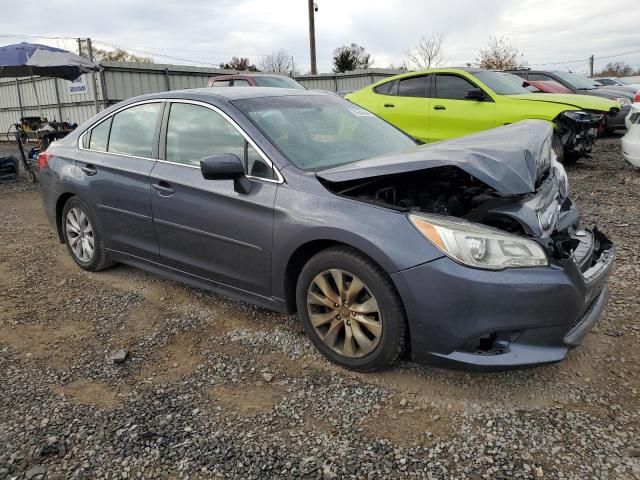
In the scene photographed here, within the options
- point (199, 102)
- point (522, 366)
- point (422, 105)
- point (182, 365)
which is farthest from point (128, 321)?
point (422, 105)

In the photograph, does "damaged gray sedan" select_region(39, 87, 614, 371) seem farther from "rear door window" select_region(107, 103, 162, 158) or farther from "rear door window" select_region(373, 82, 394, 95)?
"rear door window" select_region(373, 82, 394, 95)

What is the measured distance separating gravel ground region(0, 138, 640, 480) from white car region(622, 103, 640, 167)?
3.99 m

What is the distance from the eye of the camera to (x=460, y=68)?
8.57m

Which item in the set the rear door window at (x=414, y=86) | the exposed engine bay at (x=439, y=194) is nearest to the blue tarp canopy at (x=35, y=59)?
the rear door window at (x=414, y=86)

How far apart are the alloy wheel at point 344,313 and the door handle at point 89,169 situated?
2.33 meters

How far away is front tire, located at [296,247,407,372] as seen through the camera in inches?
106

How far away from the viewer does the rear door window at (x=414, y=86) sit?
872 cm

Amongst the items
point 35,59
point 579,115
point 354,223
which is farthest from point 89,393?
point 35,59

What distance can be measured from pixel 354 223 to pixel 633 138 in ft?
20.1

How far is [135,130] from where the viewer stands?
412cm

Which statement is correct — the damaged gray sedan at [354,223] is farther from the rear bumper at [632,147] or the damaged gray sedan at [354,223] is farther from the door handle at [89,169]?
the rear bumper at [632,147]

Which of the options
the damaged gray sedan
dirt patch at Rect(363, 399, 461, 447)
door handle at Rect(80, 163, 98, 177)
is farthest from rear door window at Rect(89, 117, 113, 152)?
dirt patch at Rect(363, 399, 461, 447)

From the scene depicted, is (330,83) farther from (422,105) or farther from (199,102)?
(199,102)

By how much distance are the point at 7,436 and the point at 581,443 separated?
267 centimetres
